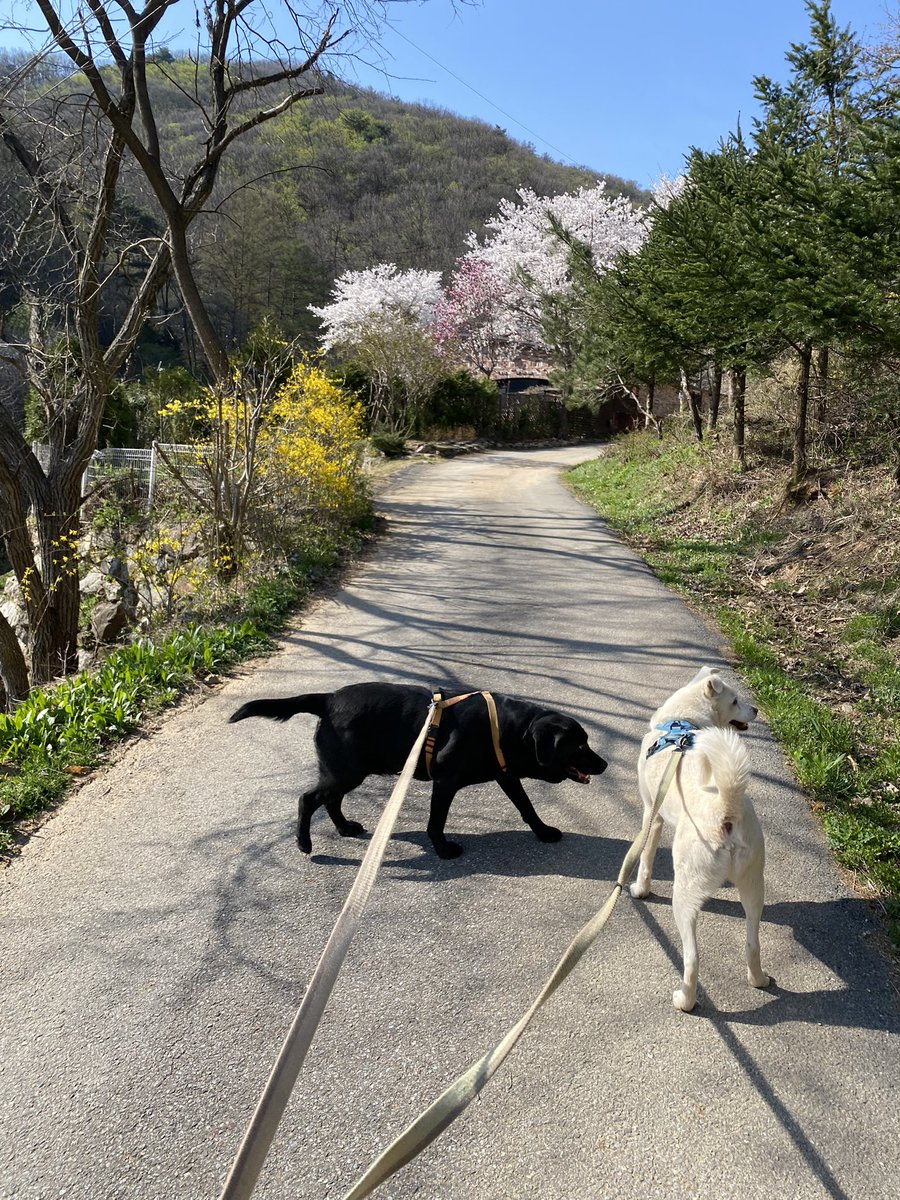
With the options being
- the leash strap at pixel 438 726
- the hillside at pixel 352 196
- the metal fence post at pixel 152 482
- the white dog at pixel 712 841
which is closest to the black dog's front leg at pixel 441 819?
the leash strap at pixel 438 726

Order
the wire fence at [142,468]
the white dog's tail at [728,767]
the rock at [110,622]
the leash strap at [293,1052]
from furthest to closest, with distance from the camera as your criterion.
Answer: the rock at [110,622]
the wire fence at [142,468]
the white dog's tail at [728,767]
the leash strap at [293,1052]

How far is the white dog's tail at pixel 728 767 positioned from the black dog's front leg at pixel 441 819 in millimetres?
1337

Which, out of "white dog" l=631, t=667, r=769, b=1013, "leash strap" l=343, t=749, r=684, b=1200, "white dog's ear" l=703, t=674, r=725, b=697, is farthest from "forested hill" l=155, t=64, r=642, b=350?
"leash strap" l=343, t=749, r=684, b=1200

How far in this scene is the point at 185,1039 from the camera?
2.59 m

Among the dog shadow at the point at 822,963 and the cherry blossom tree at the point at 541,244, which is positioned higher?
the cherry blossom tree at the point at 541,244

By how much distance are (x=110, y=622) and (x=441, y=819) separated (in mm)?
10104

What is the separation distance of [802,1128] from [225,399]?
858 cm

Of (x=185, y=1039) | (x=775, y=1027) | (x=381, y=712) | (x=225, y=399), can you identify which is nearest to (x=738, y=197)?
(x=225, y=399)

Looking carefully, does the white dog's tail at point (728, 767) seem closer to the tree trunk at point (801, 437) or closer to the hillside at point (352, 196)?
the tree trunk at point (801, 437)

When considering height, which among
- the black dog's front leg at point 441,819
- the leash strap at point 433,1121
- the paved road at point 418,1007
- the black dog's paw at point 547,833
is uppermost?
the leash strap at point 433,1121

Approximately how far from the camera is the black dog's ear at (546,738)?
3.33 meters

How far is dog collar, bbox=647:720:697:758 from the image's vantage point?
306cm

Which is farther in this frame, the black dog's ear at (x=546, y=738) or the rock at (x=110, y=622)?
the rock at (x=110, y=622)

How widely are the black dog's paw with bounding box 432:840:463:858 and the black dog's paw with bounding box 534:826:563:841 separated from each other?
1.38 ft
